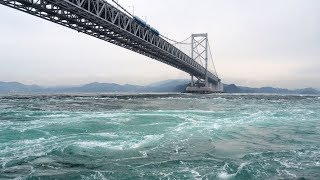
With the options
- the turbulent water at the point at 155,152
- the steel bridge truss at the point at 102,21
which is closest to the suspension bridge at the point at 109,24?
the steel bridge truss at the point at 102,21

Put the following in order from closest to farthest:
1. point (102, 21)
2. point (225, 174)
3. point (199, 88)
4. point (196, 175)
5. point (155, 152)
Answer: point (196, 175) < point (225, 174) < point (155, 152) < point (102, 21) < point (199, 88)

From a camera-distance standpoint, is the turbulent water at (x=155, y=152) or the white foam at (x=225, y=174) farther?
the turbulent water at (x=155, y=152)

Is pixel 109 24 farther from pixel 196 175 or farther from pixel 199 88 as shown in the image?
pixel 199 88

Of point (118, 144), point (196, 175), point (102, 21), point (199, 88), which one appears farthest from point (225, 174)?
point (199, 88)

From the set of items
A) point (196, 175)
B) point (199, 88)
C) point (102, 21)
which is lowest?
point (196, 175)

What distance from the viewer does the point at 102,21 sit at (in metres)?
40.9

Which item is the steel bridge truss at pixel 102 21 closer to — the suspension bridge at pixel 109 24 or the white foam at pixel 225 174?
the suspension bridge at pixel 109 24

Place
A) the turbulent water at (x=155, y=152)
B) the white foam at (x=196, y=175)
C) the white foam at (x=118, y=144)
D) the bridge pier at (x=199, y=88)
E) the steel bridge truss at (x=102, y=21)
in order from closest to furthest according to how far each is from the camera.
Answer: the white foam at (x=196, y=175) < the turbulent water at (x=155, y=152) < the white foam at (x=118, y=144) < the steel bridge truss at (x=102, y=21) < the bridge pier at (x=199, y=88)

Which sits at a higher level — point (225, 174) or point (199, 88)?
point (199, 88)

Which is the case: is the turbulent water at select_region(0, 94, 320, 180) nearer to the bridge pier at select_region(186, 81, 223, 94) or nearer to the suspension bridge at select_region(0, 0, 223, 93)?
the suspension bridge at select_region(0, 0, 223, 93)

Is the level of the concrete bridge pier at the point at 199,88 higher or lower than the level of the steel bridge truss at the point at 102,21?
lower

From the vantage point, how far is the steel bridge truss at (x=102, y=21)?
33.7 metres

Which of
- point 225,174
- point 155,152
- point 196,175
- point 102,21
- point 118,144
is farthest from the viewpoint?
point 102,21

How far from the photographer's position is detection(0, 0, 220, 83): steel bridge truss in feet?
110
